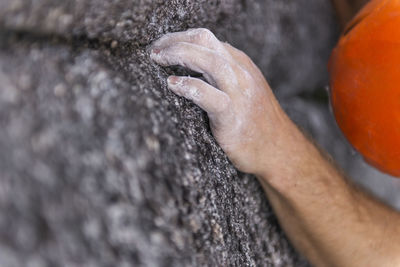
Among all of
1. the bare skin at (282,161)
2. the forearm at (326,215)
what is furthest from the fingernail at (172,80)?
the forearm at (326,215)

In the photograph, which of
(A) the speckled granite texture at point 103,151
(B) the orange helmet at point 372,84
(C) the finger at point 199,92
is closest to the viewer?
(A) the speckled granite texture at point 103,151

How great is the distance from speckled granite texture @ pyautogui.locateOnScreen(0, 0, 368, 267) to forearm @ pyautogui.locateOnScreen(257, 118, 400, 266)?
0.52ft

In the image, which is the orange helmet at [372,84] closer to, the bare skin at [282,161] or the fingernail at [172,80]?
the bare skin at [282,161]

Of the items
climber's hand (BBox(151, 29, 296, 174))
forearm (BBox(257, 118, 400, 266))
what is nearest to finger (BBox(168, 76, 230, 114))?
climber's hand (BBox(151, 29, 296, 174))

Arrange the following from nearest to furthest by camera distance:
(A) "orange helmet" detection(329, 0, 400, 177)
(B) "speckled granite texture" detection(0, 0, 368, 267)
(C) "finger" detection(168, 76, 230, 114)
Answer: (B) "speckled granite texture" detection(0, 0, 368, 267) < (C) "finger" detection(168, 76, 230, 114) < (A) "orange helmet" detection(329, 0, 400, 177)

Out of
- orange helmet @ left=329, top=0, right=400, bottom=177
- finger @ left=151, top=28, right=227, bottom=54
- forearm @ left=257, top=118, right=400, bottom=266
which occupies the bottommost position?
forearm @ left=257, top=118, right=400, bottom=266

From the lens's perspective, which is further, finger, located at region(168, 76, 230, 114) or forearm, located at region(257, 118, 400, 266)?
forearm, located at region(257, 118, 400, 266)

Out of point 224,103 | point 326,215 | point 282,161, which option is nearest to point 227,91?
point 224,103

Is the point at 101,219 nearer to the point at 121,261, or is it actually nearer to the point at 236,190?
the point at 121,261

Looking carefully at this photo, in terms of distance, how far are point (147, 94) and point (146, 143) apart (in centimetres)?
10

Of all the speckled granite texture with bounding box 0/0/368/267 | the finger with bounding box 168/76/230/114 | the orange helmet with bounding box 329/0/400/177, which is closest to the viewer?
the speckled granite texture with bounding box 0/0/368/267

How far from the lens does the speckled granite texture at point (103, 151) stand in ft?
1.72

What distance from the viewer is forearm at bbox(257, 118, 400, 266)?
1002 millimetres

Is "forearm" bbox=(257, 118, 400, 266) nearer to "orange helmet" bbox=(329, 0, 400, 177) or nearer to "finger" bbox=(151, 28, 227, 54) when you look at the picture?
"orange helmet" bbox=(329, 0, 400, 177)
